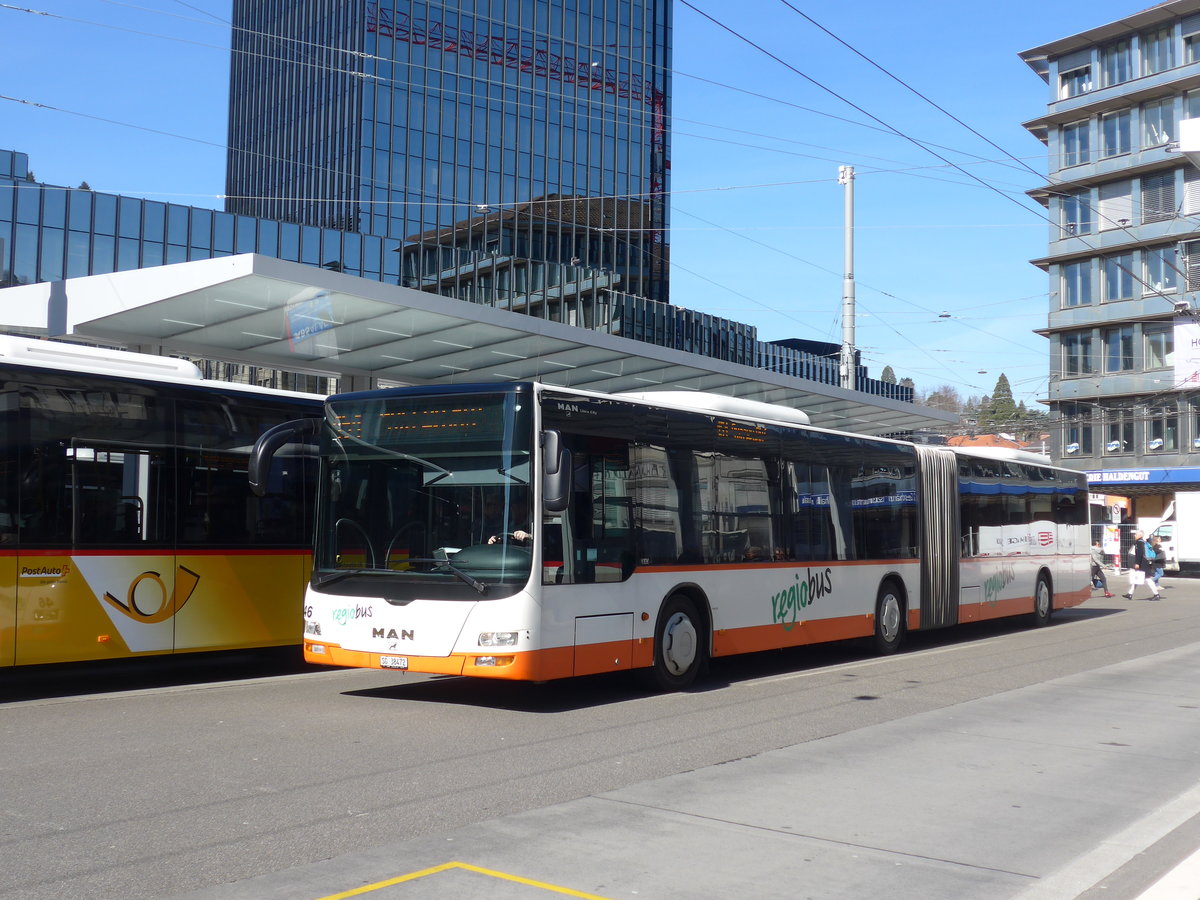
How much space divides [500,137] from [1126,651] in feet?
210

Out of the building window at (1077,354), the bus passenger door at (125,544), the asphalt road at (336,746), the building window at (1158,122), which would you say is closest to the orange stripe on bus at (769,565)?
the asphalt road at (336,746)

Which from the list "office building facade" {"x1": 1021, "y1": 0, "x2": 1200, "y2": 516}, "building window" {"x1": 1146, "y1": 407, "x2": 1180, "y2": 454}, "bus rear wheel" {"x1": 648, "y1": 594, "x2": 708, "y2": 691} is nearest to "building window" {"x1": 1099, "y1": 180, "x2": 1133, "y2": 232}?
"office building facade" {"x1": 1021, "y1": 0, "x2": 1200, "y2": 516}

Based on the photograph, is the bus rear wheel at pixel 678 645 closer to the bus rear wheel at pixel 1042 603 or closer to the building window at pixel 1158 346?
the bus rear wheel at pixel 1042 603

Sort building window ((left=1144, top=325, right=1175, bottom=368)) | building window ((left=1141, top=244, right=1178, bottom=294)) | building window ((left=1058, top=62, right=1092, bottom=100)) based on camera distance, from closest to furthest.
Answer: building window ((left=1141, top=244, right=1178, bottom=294)) → building window ((left=1144, top=325, right=1175, bottom=368)) → building window ((left=1058, top=62, right=1092, bottom=100))

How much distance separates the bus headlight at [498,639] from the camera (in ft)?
33.7

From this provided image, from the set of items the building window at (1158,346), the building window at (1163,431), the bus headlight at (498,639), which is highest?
the building window at (1158,346)

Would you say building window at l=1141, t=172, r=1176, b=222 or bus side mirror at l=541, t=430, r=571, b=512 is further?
building window at l=1141, t=172, r=1176, b=222

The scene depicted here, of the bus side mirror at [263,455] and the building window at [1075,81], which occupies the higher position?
the building window at [1075,81]

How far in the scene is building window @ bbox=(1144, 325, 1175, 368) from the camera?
59.3 metres

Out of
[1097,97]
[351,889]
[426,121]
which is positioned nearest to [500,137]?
[426,121]

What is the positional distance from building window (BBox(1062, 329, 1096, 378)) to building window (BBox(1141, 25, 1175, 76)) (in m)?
13.0

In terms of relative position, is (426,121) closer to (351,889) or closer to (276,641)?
(276,641)

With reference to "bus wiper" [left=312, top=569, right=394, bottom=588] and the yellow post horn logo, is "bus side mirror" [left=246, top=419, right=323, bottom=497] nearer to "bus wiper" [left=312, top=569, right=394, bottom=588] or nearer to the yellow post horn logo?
"bus wiper" [left=312, top=569, right=394, bottom=588]

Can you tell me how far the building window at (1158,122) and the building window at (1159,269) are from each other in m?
5.20
